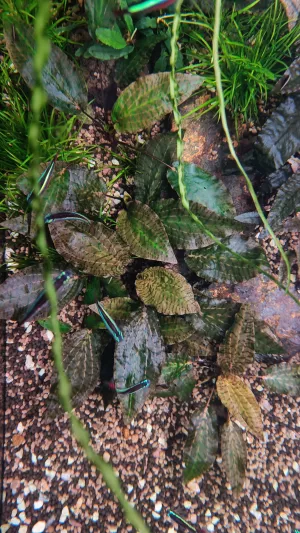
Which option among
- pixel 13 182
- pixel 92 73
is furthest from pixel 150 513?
pixel 92 73

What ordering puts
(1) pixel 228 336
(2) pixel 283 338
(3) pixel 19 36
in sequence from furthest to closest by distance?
(2) pixel 283 338 < (1) pixel 228 336 < (3) pixel 19 36

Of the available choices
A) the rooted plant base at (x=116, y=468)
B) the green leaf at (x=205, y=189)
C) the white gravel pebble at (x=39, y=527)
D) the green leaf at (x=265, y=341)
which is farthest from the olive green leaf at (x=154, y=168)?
the white gravel pebble at (x=39, y=527)

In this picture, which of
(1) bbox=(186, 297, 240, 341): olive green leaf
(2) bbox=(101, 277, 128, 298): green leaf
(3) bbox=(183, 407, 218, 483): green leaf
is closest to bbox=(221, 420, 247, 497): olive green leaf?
(3) bbox=(183, 407, 218, 483): green leaf

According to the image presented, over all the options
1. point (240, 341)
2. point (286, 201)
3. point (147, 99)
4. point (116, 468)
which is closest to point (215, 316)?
point (240, 341)

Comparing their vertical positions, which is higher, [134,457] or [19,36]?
[19,36]

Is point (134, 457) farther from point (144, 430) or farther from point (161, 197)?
point (161, 197)

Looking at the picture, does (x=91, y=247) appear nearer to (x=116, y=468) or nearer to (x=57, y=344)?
(x=57, y=344)
